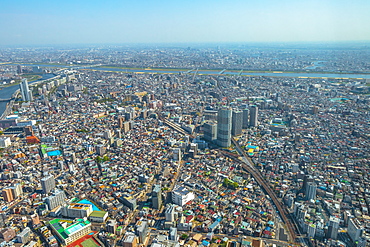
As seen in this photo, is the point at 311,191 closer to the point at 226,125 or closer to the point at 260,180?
the point at 260,180

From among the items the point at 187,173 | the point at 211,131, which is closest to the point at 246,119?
the point at 211,131

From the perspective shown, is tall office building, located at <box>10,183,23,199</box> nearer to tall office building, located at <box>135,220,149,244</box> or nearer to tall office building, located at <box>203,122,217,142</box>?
tall office building, located at <box>135,220,149,244</box>

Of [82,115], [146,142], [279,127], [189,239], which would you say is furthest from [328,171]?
[82,115]

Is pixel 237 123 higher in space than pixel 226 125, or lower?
lower

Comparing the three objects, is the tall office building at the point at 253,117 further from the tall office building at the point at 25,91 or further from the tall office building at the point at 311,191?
the tall office building at the point at 25,91

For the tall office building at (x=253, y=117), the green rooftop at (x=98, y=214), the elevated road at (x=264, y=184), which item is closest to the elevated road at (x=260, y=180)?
the elevated road at (x=264, y=184)
